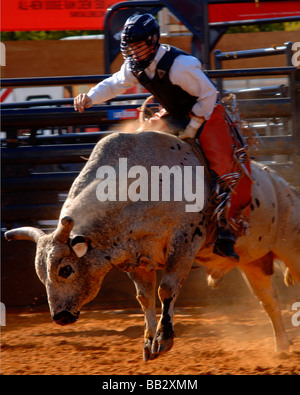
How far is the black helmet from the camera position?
429 centimetres

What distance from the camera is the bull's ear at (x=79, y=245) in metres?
3.68

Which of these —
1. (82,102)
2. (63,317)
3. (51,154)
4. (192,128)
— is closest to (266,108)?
(51,154)

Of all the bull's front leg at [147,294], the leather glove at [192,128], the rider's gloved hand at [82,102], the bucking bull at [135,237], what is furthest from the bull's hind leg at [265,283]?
the rider's gloved hand at [82,102]

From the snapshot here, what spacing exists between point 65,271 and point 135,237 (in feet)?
1.87

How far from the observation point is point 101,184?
13.1 ft

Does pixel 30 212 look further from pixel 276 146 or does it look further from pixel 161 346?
pixel 161 346

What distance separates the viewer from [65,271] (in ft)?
12.2

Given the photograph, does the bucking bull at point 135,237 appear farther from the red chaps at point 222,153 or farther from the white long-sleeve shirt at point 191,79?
the white long-sleeve shirt at point 191,79

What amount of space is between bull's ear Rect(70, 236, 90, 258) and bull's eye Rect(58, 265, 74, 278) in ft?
0.29

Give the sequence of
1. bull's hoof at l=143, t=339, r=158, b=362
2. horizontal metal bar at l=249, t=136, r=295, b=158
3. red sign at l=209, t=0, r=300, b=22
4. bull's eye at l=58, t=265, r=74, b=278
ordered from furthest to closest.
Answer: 1. red sign at l=209, t=0, r=300, b=22
2. horizontal metal bar at l=249, t=136, r=295, b=158
3. bull's hoof at l=143, t=339, r=158, b=362
4. bull's eye at l=58, t=265, r=74, b=278

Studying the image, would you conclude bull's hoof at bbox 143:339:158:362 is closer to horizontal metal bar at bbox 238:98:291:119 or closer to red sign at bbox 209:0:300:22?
horizontal metal bar at bbox 238:98:291:119

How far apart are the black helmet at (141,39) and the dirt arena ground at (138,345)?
2.22 m

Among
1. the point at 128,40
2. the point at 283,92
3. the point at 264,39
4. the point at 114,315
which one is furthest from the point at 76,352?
the point at 264,39

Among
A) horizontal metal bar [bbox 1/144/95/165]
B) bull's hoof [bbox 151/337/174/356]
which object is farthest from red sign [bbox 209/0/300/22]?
bull's hoof [bbox 151/337/174/356]
